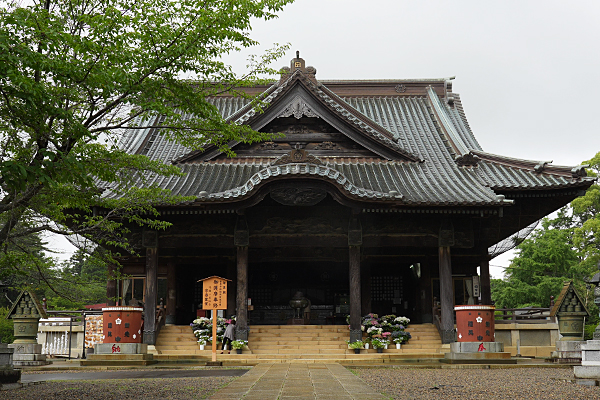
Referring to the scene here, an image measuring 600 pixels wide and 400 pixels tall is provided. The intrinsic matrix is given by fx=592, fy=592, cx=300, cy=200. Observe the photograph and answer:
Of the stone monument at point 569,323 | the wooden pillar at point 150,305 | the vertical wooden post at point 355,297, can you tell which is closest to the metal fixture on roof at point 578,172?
the stone monument at point 569,323

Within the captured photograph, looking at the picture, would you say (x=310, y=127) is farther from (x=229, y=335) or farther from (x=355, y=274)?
(x=229, y=335)

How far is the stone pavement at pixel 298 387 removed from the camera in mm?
8000

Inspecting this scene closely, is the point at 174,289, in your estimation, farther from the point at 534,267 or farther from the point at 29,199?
the point at 534,267

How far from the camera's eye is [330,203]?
19.1 metres

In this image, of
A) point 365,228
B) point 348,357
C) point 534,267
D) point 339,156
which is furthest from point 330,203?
point 534,267

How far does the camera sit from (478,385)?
10.8m

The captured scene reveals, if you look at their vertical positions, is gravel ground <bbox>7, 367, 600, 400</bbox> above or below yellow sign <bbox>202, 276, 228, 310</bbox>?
below

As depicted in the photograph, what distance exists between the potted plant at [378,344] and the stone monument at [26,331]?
9.94 m

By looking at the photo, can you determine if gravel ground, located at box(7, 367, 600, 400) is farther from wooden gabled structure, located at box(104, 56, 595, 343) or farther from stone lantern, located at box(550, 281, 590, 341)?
wooden gabled structure, located at box(104, 56, 595, 343)

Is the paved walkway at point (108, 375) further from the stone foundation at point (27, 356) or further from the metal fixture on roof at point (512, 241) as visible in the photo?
the metal fixture on roof at point (512, 241)

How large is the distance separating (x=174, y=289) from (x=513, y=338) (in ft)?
39.9

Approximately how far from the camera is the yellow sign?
54.7 feet

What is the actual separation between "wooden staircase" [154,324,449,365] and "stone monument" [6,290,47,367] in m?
3.63

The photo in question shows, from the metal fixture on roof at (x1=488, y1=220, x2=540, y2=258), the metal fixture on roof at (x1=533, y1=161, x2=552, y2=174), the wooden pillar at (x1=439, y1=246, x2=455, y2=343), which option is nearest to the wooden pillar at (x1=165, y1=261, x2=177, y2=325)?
the wooden pillar at (x1=439, y1=246, x2=455, y2=343)
